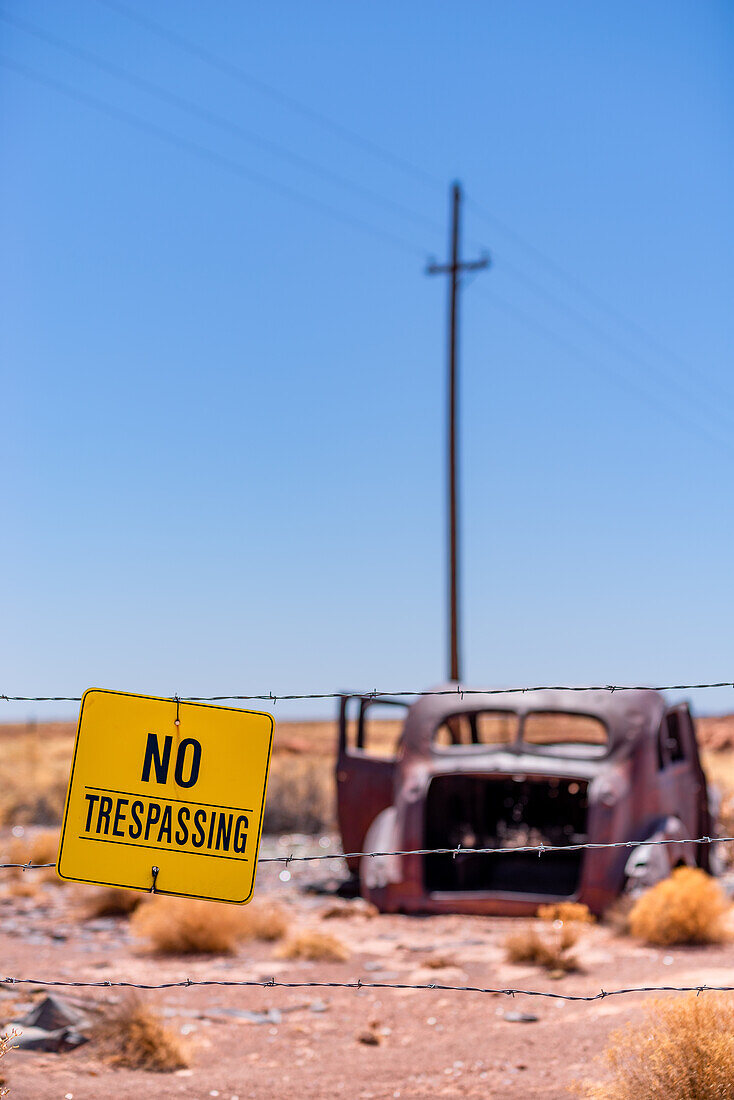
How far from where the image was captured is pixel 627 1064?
4.68m

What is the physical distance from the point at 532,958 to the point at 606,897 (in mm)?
1443

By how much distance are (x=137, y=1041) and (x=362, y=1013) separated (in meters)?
1.77

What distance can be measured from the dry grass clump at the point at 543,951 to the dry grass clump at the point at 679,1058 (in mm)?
3507

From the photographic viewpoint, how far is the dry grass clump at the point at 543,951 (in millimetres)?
8227

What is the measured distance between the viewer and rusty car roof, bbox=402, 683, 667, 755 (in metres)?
10.5

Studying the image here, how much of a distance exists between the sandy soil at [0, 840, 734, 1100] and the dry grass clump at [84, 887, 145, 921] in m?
0.48

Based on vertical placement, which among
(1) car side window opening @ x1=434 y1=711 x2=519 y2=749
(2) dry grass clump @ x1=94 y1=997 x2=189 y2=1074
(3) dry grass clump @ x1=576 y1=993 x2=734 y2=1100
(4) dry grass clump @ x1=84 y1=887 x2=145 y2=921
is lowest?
(2) dry grass clump @ x1=94 y1=997 x2=189 y2=1074

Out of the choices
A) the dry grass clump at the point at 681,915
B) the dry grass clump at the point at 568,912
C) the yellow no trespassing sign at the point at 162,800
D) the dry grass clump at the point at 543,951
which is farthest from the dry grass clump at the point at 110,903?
the yellow no trespassing sign at the point at 162,800

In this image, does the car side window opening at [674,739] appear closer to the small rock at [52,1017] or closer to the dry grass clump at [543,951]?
the dry grass clump at [543,951]

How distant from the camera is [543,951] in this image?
8375 millimetres

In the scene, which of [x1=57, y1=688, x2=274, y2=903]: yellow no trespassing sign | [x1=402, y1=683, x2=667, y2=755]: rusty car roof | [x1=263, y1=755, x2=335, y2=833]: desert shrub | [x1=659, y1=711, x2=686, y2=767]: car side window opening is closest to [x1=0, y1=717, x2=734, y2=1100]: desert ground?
[x1=402, y1=683, x2=667, y2=755]: rusty car roof

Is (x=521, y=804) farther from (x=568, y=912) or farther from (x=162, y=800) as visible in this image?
(x=162, y=800)

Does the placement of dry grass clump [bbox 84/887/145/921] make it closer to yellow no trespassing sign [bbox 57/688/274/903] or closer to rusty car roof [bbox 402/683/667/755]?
rusty car roof [bbox 402/683/667/755]

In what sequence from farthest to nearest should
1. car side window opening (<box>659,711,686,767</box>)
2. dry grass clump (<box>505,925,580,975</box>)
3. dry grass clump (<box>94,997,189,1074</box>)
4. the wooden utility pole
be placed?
the wooden utility pole → car side window opening (<box>659,711,686,767</box>) → dry grass clump (<box>505,925,580,975</box>) → dry grass clump (<box>94,997,189,1074</box>)
